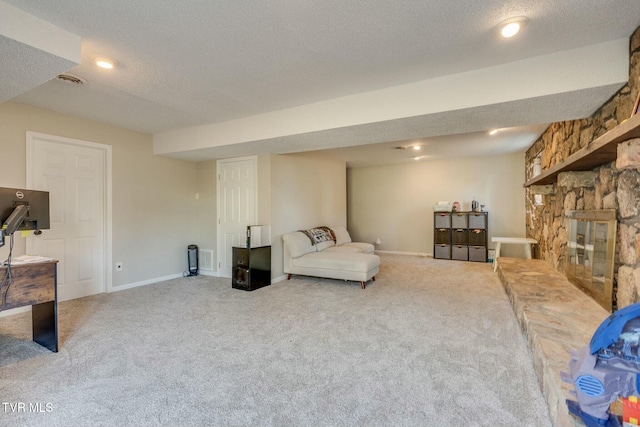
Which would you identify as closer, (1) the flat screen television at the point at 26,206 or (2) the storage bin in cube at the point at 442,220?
(1) the flat screen television at the point at 26,206

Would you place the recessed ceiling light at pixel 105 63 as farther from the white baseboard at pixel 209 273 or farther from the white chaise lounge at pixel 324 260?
the white baseboard at pixel 209 273

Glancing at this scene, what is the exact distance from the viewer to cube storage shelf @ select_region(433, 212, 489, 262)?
249 inches

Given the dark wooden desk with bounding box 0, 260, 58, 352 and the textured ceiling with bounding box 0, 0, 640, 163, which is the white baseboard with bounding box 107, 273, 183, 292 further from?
Result: the textured ceiling with bounding box 0, 0, 640, 163

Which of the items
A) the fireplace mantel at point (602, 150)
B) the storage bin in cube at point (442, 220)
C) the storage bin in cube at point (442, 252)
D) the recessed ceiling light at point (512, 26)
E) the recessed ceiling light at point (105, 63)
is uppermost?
the recessed ceiling light at point (512, 26)

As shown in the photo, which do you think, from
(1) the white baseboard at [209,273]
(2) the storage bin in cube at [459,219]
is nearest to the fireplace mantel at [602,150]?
(2) the storage bin in cube at [459,219]

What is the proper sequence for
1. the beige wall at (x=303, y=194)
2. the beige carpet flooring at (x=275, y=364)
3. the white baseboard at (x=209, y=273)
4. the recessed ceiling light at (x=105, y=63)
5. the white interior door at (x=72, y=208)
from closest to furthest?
1. the beige carpet flooring at (x=275, y=364)
2. the recessed ceiling light at (x=105, y=63)
3. the white interior door at (x=72, y=208)
4. the beige wall at (x=303, y=194)
5. the white baseboard at (x=209, y=273)

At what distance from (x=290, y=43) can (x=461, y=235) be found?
18.8 ft

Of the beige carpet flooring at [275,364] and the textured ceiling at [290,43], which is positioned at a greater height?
the textured ceiling at [290,43]

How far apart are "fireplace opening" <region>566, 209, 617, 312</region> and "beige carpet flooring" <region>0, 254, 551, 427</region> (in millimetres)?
740

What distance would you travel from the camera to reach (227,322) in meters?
3.02

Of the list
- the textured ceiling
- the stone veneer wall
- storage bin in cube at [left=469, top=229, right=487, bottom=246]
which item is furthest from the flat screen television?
storage bin in cube at [left=469, top=229, right=487, bottom=246]

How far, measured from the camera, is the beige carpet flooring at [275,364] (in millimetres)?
1664

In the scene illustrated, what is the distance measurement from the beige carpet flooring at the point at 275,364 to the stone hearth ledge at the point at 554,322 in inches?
5.7

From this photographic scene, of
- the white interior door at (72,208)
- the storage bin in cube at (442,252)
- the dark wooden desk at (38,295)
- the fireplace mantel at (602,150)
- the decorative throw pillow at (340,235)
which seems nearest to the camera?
the fireplace mantel at (602,150)
